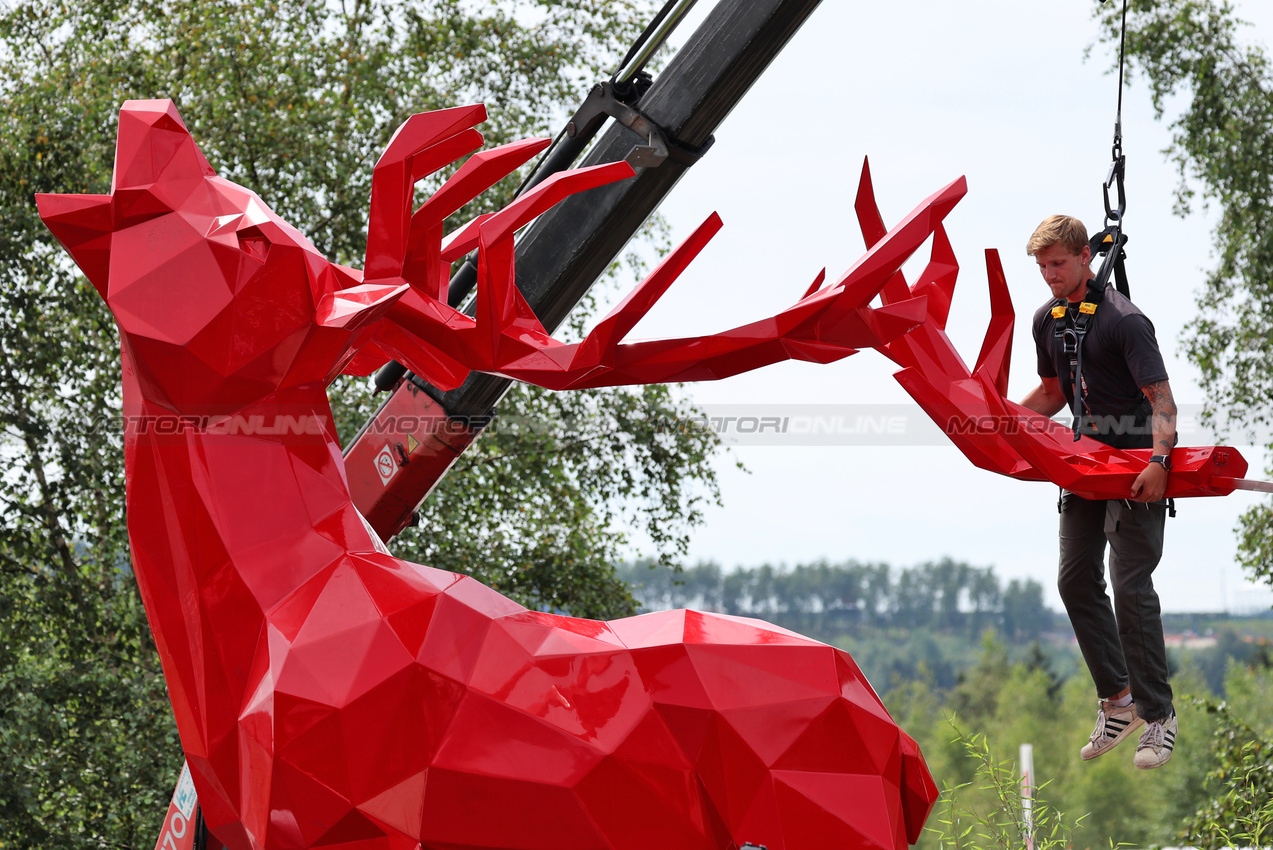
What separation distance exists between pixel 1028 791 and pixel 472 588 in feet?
9.80

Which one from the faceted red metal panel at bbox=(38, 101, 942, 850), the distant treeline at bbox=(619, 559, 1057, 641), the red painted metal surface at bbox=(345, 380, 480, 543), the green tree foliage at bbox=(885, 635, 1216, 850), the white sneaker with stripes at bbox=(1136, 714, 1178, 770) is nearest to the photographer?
the faceted red metal panel at bbox=(38, 101, 942, 850)

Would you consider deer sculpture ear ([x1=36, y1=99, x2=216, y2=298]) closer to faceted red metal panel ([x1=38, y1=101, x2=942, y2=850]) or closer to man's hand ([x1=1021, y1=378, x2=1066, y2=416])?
faceted red metal panel ([x1=38, y1=101, x2=942, y2=850])

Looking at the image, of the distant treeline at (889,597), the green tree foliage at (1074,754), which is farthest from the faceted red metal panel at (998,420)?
the distant treeline at (889,597)

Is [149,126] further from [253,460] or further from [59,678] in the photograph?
[59,678]

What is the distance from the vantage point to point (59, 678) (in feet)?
27.3

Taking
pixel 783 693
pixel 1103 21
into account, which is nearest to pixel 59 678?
pixel 783 693

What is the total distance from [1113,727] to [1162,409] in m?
1.14

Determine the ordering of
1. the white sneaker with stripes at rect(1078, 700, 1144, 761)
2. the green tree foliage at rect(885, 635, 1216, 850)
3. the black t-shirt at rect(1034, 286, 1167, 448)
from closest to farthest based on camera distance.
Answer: the black t-shirt at rect(1034, 286, 1167, 448), the white sneaker with stripes at rect(1078, 700, 1144, 761), the green tree foliage at rect(885, 635, 1216, 850)

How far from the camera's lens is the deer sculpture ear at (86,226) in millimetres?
2699

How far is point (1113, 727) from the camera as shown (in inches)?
153

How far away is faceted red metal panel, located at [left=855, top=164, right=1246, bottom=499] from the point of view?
331 centimetres

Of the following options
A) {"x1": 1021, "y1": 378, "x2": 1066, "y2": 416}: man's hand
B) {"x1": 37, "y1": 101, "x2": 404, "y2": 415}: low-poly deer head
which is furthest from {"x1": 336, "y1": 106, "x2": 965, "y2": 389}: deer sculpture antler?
{"x1": 1021, "y1": 378, "x2": 1066, "y2": 416}: man's hand

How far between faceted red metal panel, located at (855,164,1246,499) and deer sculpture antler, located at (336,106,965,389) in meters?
0.49

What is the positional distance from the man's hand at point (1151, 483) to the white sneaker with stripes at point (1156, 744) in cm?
91
